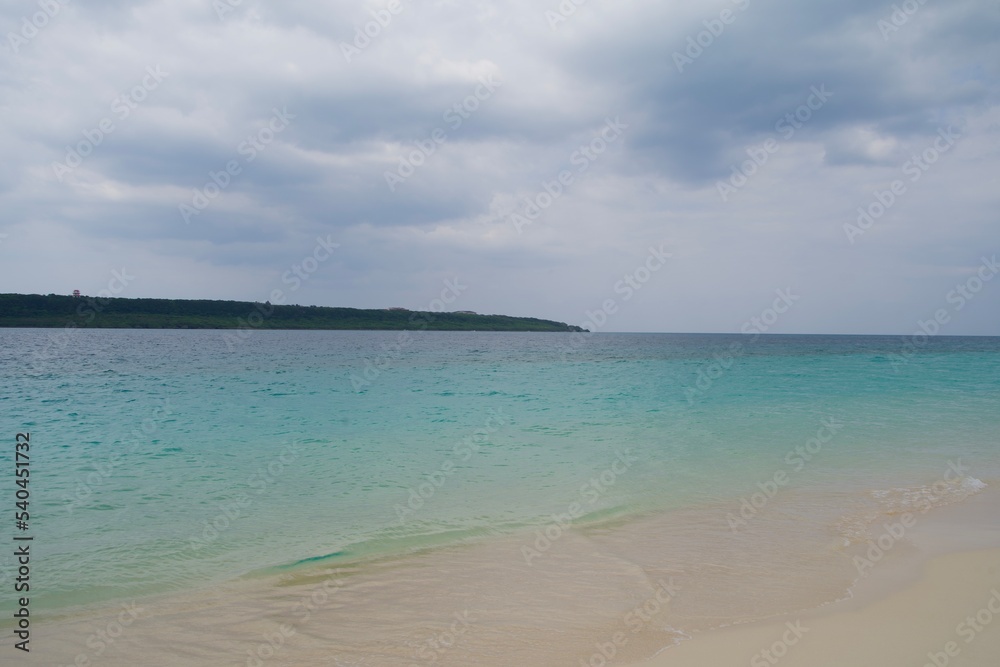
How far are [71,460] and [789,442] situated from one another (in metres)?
18.5

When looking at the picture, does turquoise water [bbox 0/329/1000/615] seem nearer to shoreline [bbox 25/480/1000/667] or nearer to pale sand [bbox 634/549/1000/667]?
shoreline [bbox 25/480/1000/667]

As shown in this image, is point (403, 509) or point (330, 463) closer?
point (403, 509)

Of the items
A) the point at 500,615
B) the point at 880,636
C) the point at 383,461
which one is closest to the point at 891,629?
the point at 880,636

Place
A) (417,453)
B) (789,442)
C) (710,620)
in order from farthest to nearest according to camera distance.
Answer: (789,442), (417,453), (710,620)

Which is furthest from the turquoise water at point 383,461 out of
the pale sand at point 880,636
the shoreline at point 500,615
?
the pale sand at point 880,636

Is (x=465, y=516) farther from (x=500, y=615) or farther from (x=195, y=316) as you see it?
(x=195, y=316)

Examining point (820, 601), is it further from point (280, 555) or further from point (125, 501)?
point (125, 501)

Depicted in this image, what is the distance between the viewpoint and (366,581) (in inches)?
264

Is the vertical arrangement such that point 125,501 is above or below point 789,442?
below

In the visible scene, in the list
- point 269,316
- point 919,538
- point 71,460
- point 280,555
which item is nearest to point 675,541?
point 919,538

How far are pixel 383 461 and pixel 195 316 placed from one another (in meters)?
146

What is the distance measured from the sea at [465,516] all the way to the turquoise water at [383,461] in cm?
7

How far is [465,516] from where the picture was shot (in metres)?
9.41

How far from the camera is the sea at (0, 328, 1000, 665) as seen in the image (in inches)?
225
